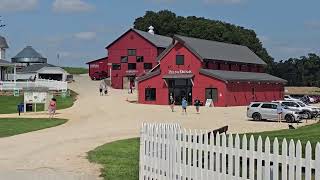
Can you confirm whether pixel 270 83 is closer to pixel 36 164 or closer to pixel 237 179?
pixel 36 164

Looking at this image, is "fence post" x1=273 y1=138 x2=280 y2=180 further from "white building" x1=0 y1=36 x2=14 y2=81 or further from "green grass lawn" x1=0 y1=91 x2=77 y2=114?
"white building" x1=0 y1=36 x2=14 y2=81

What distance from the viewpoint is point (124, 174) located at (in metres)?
13.8

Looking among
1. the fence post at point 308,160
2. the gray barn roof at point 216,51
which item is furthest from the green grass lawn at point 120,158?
the gray barn roof at point 216,51

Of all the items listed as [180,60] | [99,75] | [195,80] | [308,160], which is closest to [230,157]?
[308,160]

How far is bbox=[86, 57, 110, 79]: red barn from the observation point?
111 meters

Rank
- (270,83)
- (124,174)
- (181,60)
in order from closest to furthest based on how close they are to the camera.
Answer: (124,174) → (181,60) → (270,83)

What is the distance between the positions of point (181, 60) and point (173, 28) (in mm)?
57644

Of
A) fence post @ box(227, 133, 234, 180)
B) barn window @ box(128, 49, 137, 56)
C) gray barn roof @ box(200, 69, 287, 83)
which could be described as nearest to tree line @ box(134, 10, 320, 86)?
barn window @ box(128, 49, 137, 56)

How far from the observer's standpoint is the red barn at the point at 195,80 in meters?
70.6

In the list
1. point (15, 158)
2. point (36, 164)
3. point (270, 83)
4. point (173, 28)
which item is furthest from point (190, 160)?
point (173, 28)

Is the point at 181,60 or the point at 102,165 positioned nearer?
the point at 102,165

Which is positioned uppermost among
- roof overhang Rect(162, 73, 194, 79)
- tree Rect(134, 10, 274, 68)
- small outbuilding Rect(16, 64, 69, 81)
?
tree Rect(134, 10, 274, 68)

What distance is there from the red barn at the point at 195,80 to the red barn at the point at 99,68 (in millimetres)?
35059

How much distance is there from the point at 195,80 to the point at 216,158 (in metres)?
63.8
